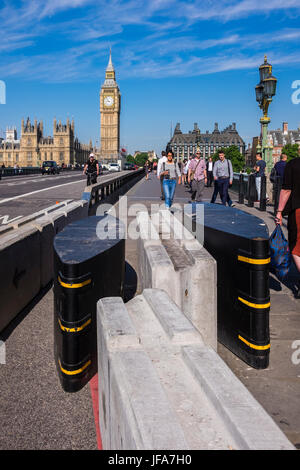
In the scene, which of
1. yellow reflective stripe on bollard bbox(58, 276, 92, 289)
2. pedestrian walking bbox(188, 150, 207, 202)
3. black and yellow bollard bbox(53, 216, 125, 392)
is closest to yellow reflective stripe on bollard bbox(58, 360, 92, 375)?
black and yellow bollard bbox(53, 216, 125, 392)

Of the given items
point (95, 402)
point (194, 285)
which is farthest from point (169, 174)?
point (95, 402)

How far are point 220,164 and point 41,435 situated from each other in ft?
40.9

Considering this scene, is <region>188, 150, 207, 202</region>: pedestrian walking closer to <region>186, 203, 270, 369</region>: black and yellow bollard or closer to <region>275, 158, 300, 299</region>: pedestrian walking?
<region>275, 158, 300, 299</region>: pedestrian walking

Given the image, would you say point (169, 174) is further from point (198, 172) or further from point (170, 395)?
point (170, 395)

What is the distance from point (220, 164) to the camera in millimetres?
14969

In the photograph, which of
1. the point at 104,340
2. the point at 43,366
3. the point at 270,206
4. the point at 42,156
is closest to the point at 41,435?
the point at 104,340

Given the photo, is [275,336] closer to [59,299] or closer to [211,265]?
[211,265]

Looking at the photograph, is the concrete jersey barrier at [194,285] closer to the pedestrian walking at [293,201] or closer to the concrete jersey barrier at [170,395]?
the concrete jersey barrier at [170,395]

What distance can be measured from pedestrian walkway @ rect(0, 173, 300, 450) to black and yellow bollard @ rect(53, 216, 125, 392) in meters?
0.19

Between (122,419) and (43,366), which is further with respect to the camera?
(43,366)

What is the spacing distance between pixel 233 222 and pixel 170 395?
3420mm

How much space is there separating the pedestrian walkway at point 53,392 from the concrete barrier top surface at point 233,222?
46.3 inches

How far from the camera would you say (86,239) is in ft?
16.2

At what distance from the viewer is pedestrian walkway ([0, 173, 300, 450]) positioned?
10.9 feet
